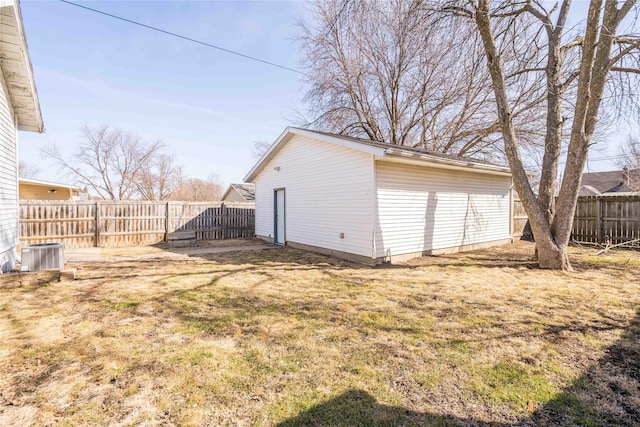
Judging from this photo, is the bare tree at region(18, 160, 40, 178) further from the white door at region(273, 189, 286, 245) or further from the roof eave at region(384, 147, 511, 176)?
the roof eave at region(384, 147, 511, 176)

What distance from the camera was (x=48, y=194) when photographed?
19.5 meters

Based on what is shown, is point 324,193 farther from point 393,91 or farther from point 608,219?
point 608,219

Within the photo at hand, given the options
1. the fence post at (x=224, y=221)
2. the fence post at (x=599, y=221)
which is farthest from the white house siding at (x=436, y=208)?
the fence post at (x=224, y=221)

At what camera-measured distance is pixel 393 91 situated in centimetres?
1537

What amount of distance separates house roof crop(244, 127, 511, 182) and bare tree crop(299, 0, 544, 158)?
5263mm

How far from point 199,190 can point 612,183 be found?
41.1m

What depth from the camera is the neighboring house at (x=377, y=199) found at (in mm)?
7398

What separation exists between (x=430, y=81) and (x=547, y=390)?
14781 millimetres

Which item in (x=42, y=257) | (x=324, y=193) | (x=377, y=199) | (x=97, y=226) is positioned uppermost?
(x=324, y=193)

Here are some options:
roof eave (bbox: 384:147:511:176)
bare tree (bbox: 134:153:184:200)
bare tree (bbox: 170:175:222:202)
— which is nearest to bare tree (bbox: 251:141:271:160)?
bare tree (bbox: 134:153:184:200)

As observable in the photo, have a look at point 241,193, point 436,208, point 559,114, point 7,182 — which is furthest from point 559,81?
point 241,193

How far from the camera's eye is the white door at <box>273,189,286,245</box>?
11.1m

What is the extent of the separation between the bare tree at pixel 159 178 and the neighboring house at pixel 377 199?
19.8m

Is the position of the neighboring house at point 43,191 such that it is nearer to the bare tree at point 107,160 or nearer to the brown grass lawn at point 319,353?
the bare tree at point 107,160
